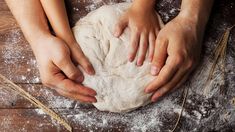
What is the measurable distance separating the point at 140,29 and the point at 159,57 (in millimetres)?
142

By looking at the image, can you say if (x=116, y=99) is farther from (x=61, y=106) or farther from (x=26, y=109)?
(x=26, y=109)

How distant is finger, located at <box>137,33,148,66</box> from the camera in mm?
1498

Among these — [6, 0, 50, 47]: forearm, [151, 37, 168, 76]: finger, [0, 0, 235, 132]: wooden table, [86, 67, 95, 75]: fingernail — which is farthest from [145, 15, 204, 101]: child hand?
[6, 0, 50, 47]: forearm

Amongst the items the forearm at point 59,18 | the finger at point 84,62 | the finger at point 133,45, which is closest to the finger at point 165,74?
the finger at point 133,45

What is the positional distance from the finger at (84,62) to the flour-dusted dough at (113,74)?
19 millimetres

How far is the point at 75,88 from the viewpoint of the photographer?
Result: 4.93 ft

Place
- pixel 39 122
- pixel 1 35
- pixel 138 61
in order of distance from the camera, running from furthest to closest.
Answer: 1. pixel 1 35
2. pixel 39 122
3. pixel 138 61

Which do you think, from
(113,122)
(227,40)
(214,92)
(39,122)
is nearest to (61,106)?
→ (39,122)

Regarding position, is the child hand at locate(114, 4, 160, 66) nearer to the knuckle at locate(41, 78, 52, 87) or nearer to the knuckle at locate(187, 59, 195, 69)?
the knuckle at locate(187, 59, 195, 69)

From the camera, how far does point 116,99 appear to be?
150 cm

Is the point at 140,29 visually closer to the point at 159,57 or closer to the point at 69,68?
the point at 159,57

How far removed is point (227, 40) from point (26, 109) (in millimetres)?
890

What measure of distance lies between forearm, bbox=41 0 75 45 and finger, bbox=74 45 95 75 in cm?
7

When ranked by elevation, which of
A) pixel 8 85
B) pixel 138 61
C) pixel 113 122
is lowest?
pixel 113 122
